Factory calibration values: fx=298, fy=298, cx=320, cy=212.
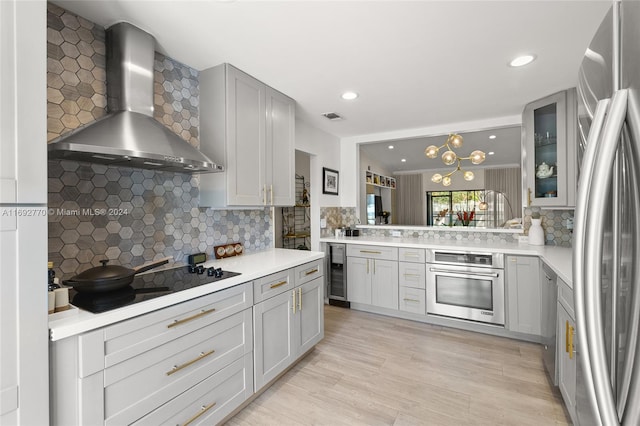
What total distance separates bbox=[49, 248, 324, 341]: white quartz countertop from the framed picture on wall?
155 centimetres

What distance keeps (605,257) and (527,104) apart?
10.2 feet

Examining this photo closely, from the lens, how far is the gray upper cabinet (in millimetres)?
Result: 2201

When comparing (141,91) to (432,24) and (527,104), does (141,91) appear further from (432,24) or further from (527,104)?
(527,104)

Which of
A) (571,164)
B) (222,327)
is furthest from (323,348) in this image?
(571,164)

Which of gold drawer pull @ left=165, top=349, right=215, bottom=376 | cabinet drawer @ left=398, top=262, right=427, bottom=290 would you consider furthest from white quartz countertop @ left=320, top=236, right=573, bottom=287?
gold drawer pull @ left=165, top=349, right=215, bottom=376

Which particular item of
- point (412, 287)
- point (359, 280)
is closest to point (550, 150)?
point (412, 287)

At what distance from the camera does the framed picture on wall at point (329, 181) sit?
411 cm

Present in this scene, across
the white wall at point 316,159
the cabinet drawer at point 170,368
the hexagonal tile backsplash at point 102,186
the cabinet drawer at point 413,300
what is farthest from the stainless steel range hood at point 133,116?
the cabinet drawer at point 413,300

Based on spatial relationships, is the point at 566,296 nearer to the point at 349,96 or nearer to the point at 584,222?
the point at 584,222

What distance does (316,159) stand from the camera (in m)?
3.97

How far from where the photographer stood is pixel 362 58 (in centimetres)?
212

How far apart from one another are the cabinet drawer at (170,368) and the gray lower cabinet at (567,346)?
1898 millimetres

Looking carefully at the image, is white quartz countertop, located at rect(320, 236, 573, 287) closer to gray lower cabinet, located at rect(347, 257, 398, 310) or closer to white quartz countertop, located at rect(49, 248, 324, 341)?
gray lower cabinet, located at rect(347, 257, 398, 310)

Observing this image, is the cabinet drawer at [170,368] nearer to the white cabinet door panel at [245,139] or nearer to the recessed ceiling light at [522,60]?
the white cabinet door panel at [245,139]
